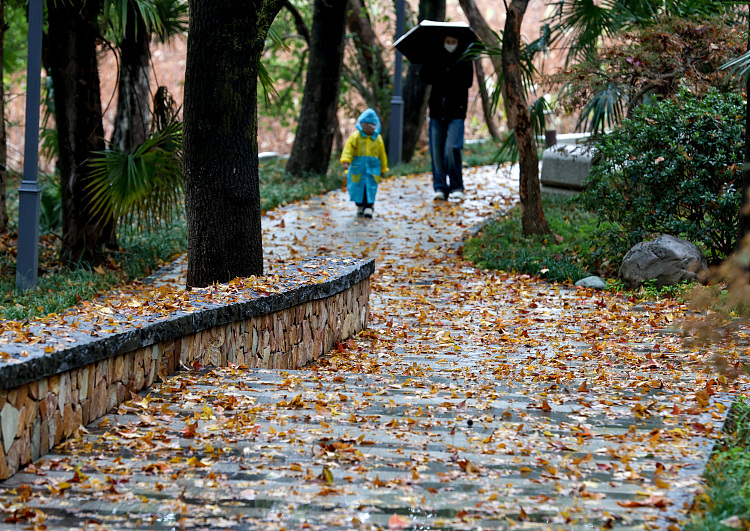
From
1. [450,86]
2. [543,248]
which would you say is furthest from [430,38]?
[543,248]

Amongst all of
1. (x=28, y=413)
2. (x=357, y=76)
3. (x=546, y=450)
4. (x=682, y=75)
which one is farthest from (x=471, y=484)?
(x=357, y=76)

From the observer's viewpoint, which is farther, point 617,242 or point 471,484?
point 617,242

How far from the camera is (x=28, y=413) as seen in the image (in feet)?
11.0

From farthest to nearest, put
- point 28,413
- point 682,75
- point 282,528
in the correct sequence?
point 682,75 < point 28,413 < point 282,528

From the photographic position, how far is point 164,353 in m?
4.44

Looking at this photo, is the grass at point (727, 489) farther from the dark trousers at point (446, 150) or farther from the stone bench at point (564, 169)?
the stone bench at point (564, 169)

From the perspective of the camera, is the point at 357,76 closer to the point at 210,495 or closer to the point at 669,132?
the point at 669,132

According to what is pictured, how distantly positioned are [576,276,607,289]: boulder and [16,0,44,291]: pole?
528 centimetres

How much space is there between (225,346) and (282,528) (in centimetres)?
226

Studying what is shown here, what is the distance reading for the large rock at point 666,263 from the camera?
770 cm

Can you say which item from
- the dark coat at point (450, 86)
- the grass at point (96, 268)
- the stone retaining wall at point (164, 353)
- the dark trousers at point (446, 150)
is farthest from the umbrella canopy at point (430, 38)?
the stone retaining wall at point (164, 353)

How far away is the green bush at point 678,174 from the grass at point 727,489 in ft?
14.6

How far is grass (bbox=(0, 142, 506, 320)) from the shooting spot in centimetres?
751

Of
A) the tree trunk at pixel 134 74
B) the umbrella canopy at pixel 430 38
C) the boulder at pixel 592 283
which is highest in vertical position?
the umbrella canopy at pixel 430 38
